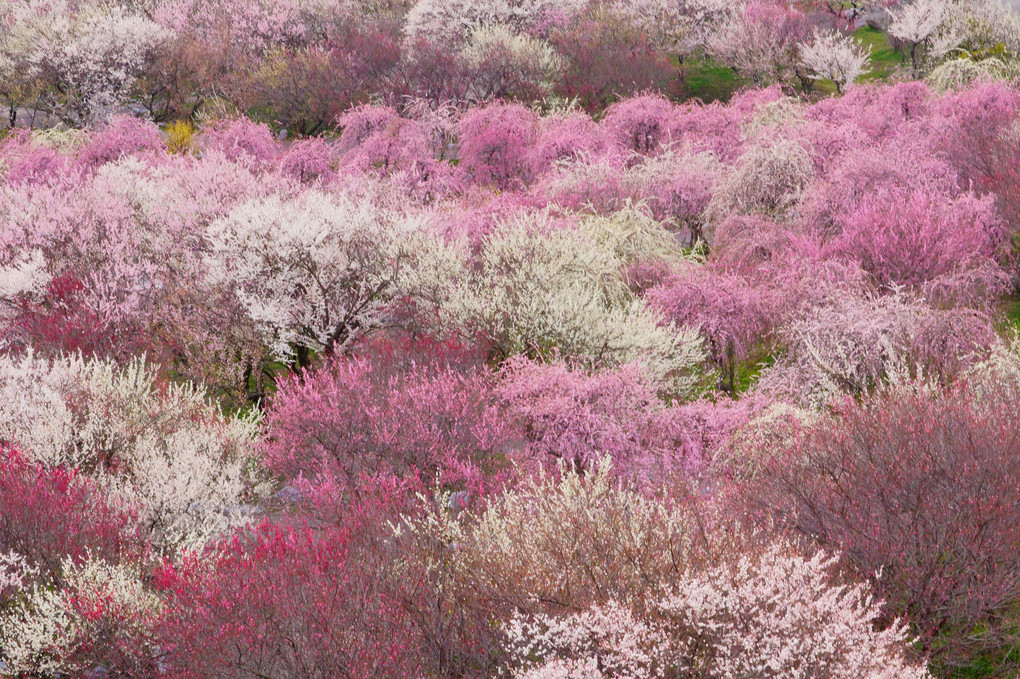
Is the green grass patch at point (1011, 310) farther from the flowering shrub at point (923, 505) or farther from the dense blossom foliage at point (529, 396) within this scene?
the flowering shrub at point (923, 505)

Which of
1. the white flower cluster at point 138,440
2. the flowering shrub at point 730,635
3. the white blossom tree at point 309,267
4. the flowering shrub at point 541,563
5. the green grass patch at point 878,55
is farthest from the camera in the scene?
the green grass patch at point 878,55

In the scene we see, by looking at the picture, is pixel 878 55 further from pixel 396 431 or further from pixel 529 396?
pixel 396 431

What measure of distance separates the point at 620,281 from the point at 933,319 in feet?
32.2

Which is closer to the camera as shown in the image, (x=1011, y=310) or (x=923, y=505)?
(x=923, y=505)

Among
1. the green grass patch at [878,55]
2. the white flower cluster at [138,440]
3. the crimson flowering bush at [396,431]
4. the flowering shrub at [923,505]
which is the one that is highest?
the green grass patch at [878,55]

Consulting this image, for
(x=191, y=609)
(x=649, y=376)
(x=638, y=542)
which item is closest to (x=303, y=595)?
(x=191, y=609)

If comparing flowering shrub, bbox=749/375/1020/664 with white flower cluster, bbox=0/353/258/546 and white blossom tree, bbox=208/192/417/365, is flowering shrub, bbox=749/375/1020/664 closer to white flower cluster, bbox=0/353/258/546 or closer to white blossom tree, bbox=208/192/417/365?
white flower cluster, bbox=0/353/258/546

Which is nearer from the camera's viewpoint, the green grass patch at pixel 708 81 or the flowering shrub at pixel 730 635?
the flowering shrub at pixel 730 635

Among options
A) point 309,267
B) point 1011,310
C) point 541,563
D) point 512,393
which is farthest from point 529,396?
point 1011,310

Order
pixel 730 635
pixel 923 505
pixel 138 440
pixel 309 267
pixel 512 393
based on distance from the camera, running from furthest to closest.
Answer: pixel 309 267 < pixel 138 440 < pixel 512 393 < pixel 923 505 < pixel 730 635

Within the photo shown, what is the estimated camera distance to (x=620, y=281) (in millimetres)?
29312

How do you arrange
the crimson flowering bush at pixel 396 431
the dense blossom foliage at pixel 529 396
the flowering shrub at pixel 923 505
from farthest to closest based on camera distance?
1. the crimson flowering bush at pixel 396 431
2. the flowering shrub at pixel 923 505
3. the dense blossom foliage at pixel 529 396

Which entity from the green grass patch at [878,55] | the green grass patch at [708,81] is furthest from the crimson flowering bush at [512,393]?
the green grass patch at [878,55]

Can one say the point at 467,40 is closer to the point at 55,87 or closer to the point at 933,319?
the point at 55,87
